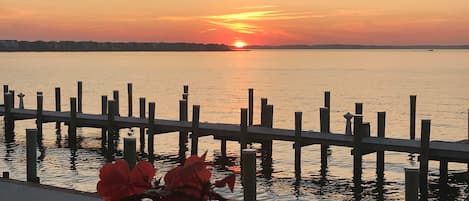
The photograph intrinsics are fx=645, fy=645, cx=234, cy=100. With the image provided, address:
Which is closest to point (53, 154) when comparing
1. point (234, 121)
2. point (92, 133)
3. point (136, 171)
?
point (92, 133)

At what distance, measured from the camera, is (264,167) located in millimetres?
22438

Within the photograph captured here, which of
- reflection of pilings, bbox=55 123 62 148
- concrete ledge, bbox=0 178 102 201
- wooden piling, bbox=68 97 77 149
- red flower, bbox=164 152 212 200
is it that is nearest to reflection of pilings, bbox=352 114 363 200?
concrete ledge, bbox=0 178 102 201

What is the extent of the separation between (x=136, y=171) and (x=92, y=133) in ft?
99.0

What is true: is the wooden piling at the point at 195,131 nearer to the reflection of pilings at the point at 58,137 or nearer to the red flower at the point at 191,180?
the reflection of pilings at the point at 58,137

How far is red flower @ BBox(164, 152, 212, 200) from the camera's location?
2070 millimetres

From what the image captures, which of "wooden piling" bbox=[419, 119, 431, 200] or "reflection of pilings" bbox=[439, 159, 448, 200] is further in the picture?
"reflection of pilings" bbox=[439, 159, 448, 200]

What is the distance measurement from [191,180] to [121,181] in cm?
23

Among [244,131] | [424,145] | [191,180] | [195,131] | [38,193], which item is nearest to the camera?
[191,180]

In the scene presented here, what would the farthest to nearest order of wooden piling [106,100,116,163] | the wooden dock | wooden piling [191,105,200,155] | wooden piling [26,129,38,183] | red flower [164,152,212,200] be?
1. wooden piling [106,100,116,163]
2. wooden piling [191,105,200,155]
3. the wooden dock
4. wooden piling [26,129,38,183]
5. red flower [164,152,212,200]

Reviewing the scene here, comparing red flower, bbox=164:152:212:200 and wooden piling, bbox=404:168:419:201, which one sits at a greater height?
red flower, bbox=164:152:212:200

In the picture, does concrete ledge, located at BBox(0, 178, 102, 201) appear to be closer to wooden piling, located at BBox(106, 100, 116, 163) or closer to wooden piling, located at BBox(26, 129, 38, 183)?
wooden piling, located at BBox(26, 129, 38, 183)

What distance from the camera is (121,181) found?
6.91ft

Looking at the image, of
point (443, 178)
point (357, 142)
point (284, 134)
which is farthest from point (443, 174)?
point (284, 134)

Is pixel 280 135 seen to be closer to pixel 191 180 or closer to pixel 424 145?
pixel 424 145
